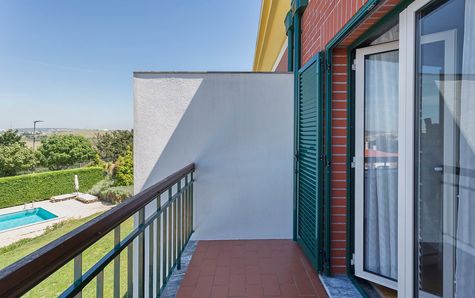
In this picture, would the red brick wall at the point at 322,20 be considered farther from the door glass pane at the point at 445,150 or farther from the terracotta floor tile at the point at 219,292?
the terracotta floor tile at the point at 219,292

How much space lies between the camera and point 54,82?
25656mm

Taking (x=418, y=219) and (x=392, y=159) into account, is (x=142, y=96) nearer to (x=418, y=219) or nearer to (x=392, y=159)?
(x=392, y=159)

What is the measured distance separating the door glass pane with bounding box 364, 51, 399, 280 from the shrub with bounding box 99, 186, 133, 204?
13.8m

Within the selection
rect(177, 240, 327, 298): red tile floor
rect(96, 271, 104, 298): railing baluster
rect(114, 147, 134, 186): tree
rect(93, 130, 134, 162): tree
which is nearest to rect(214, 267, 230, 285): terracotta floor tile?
rect(177, 240, 327, 298): red tile floor

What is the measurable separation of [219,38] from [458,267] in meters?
11.8

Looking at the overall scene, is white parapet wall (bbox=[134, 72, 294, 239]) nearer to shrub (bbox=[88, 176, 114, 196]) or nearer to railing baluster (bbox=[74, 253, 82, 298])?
railing baluster (bbox=[74, 253, 82, 298])

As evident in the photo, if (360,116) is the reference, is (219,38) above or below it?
above

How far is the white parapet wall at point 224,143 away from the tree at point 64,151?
2013 cm

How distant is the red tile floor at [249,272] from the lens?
2260 mm

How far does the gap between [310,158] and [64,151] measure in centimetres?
2192

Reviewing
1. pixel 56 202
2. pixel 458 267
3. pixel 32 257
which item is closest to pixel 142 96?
pixel 32 257

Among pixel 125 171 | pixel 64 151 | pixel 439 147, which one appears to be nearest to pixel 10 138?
pixel 64 151

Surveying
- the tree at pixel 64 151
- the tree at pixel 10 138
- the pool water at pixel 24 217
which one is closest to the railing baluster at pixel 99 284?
the pool water at pixel 24 217

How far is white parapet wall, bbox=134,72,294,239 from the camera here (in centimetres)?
334
